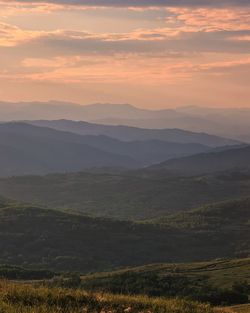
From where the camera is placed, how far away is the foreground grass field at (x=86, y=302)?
726 inches

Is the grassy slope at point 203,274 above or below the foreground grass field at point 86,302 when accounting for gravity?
below

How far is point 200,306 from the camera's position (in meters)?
20.2

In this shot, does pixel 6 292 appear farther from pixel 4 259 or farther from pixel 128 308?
pixel 4 259

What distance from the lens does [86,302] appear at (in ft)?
63.8

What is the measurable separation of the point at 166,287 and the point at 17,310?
6194cm

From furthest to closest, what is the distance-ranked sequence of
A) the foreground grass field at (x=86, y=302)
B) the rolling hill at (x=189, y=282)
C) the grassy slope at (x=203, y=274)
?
the grassy slope at (x=203, y=274) < the rolling hill at (x=189, y=282) < the foreground grass field at (x=86, y=302)

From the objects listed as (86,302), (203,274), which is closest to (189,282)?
(203,274)

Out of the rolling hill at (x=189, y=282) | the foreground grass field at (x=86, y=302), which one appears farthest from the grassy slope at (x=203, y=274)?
the foreground grass field at (x=86, y=302)

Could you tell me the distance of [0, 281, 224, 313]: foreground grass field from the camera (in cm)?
1844

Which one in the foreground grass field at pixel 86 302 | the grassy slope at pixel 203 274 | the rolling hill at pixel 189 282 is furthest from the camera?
the grassy slope at pixel 203 274

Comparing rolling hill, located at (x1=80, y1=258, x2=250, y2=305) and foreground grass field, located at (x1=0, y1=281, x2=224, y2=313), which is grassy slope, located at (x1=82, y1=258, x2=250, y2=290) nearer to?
rolling hill, located at (x1=80, y1=258, x2=250, y2=305)

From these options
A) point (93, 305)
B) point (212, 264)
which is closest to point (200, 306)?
point (93, 305)

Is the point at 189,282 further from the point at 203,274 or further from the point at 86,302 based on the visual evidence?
the point at 86,302

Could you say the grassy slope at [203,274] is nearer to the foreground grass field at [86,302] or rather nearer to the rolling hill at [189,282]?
the rolling hill at [189,282]
